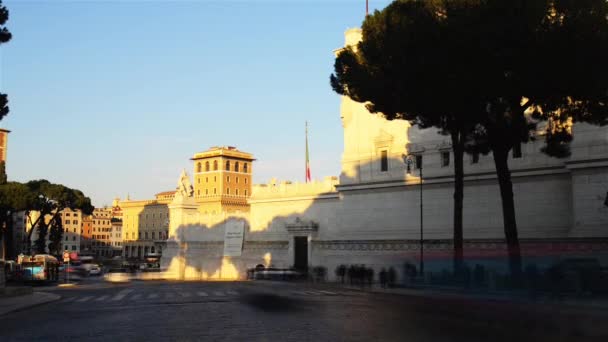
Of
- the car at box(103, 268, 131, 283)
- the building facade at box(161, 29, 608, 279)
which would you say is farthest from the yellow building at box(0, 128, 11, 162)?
the building facade at box(161, 29, 608, 279)

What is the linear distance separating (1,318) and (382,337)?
14352 millimetres

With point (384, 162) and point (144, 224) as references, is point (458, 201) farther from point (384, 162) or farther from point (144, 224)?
point (144, 224)

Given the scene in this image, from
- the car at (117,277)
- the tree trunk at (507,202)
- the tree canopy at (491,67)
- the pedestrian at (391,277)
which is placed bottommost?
the car at (117,277)

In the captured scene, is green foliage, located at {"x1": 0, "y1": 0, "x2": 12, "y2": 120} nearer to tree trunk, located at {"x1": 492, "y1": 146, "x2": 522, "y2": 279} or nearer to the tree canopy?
the tree canopy

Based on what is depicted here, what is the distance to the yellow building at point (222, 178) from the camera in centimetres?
13662

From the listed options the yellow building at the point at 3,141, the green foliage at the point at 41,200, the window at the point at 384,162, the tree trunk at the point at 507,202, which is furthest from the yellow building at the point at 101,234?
the tree trunk at the point at 507,202

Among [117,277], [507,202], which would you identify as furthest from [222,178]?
[507,202]

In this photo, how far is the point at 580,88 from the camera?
85.9 ft

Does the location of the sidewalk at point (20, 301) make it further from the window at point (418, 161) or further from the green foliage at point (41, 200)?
the green foliage at point (41, 200)

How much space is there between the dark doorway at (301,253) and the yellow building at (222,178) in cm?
8140

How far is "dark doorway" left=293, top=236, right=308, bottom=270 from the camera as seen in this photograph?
2087 inches

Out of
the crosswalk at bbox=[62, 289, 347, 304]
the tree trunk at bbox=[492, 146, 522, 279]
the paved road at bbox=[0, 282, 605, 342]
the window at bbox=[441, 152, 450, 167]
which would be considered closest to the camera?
the paved road at bbox=[0, 282, 605, 342]

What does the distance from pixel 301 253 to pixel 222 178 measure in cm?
8614

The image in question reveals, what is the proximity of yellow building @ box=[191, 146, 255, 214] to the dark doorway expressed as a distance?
3205 inches
